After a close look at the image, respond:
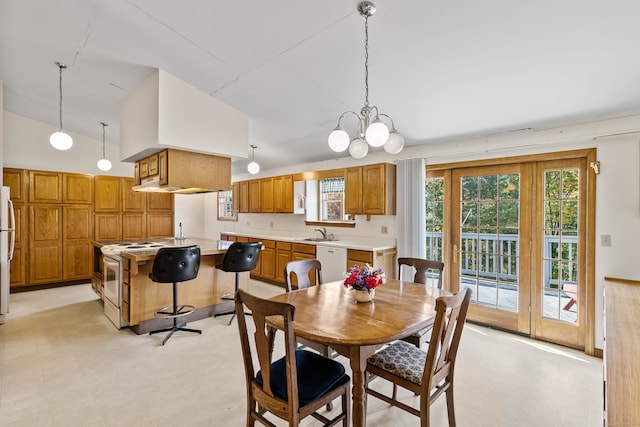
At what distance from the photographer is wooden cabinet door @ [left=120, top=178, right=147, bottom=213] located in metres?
6.23

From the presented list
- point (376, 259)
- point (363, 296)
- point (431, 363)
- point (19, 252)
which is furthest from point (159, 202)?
point (431, 363)

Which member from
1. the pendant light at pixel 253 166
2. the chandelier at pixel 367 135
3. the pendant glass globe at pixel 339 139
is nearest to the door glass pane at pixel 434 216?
the chandelier at pixel 367 135

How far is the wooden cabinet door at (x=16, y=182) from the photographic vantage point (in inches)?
199

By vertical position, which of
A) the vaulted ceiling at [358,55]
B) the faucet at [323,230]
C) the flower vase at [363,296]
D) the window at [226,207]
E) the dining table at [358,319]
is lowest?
the dining table at [358,319]

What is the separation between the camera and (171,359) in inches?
112

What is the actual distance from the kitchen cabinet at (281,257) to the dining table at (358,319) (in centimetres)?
296

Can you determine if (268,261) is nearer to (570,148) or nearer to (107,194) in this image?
(107,194)

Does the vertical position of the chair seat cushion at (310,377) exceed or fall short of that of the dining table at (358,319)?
it falls short

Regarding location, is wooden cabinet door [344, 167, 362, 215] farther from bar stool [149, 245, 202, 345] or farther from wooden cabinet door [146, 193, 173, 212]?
→ wooden cabinet door [146, 193, 173, 212]

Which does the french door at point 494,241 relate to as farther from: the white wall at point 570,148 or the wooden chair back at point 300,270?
the wooden chair back at point 300,270

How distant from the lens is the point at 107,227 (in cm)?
607

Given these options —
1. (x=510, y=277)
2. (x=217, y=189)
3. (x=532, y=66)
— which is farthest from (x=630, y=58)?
(x=217, y=189)

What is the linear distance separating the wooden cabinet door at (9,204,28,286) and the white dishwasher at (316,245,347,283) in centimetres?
495

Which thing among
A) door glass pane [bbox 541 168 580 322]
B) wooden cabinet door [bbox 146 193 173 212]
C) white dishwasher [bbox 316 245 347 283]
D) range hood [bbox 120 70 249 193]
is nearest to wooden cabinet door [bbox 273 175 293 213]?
white dishwasher [bbox 316 245 347 283]
